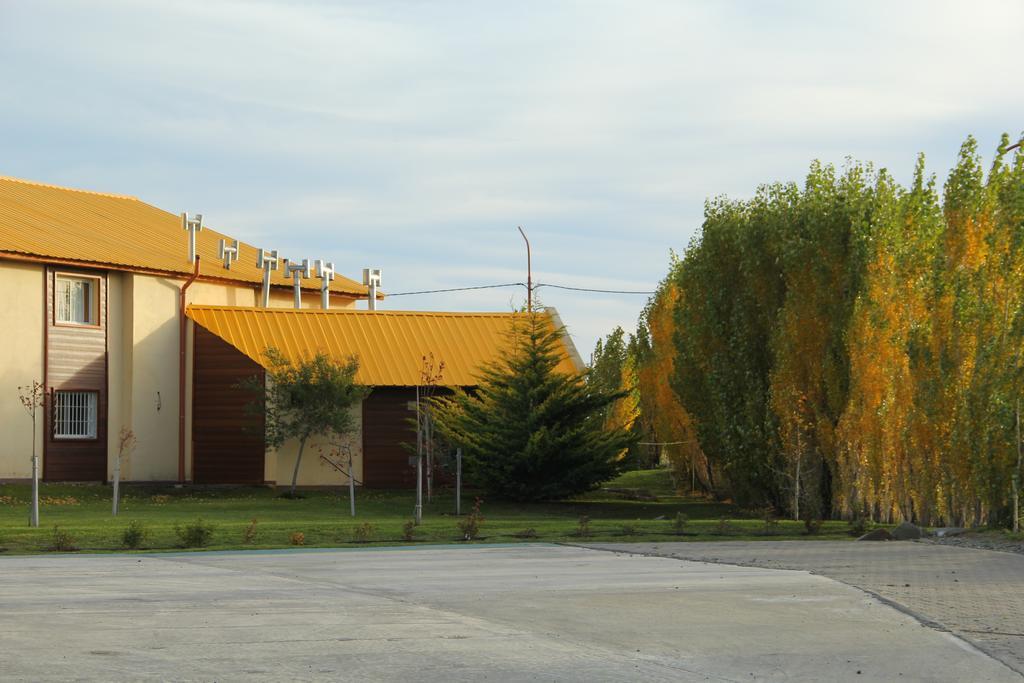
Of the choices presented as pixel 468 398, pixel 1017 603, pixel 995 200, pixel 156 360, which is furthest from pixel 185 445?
pixel 1017 603

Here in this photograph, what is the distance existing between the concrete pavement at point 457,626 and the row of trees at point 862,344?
28.8 ft

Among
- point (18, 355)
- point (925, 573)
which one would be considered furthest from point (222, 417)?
point (925, 573)

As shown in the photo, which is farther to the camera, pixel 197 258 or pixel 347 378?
pixel 197 258

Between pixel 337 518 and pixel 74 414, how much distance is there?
1318 centimetres

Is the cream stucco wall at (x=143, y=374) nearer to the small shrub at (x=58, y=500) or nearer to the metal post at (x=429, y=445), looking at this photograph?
the small shrub at (x=58, y=500)

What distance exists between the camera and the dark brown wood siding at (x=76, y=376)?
37.0 m

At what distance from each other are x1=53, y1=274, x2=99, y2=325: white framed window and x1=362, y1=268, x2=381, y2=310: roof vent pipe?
11942 mm

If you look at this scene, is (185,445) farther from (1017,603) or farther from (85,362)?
(1017,603)

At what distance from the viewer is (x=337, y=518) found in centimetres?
2797

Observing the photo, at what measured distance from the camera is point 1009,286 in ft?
77.4

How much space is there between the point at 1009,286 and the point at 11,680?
1938cm

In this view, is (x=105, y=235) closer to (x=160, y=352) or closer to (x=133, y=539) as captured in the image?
(x=160, y=352)

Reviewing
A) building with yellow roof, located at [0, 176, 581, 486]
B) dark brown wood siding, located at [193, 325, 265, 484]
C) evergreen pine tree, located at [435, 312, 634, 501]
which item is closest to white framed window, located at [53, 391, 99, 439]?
building with yellow roof, located at [0, 176, 581, 486]

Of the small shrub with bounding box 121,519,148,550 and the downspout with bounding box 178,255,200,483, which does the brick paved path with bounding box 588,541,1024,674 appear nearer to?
the small shrub with bounding box 121,519,148,550
